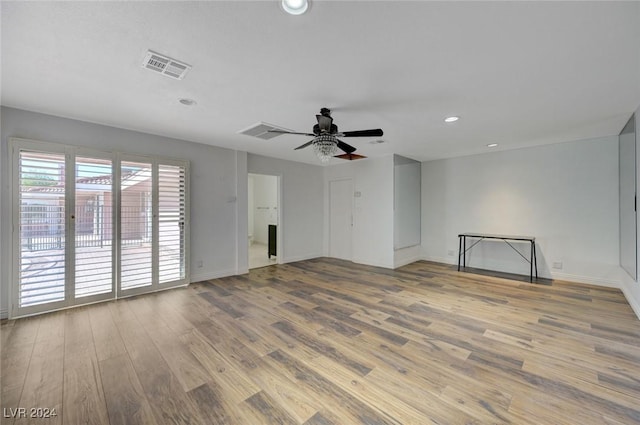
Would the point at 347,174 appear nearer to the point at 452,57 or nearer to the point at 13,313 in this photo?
the point at 452,57

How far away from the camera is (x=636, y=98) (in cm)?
279

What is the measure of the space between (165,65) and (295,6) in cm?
133

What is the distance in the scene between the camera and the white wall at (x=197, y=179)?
3.03 m

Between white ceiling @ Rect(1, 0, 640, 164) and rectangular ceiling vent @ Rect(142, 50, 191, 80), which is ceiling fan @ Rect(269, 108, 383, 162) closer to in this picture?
white ceiling @ Rect(1, 0, 640, 164)

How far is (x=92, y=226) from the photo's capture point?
3.55 metres

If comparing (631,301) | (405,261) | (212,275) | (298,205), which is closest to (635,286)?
(631,301)

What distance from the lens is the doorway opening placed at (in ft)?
22.4

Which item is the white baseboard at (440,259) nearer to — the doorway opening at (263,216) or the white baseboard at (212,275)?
the doorway opening at (263,216)

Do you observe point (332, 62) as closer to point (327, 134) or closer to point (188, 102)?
point (327, 134)

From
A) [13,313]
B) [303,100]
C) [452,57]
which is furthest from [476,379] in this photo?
[13,313]

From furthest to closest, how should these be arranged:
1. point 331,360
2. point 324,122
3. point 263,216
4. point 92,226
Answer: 1. point 263,216
2. point 92,226
3. point 324,122
4. point 331,360

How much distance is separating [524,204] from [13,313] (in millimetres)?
8164

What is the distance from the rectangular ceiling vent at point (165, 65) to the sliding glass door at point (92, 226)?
226 centimetres

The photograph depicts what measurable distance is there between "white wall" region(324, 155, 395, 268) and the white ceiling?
2.23 meters
